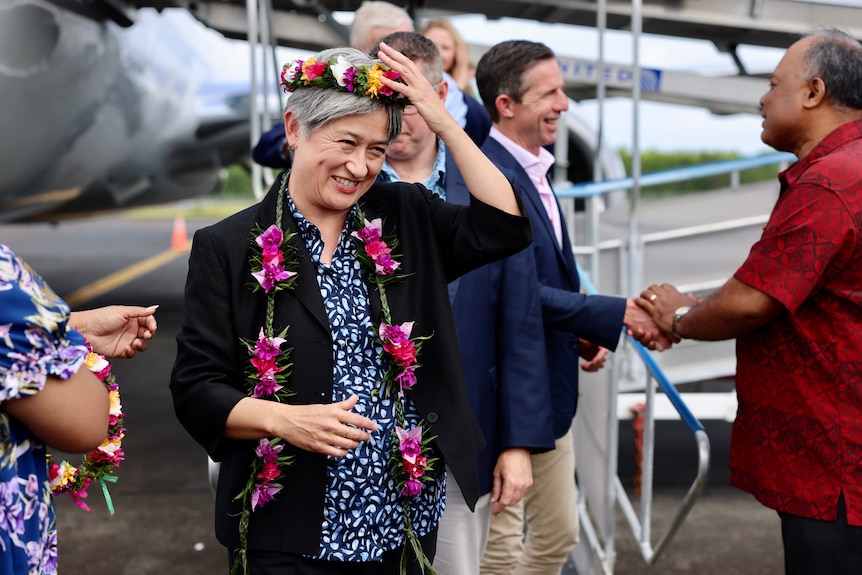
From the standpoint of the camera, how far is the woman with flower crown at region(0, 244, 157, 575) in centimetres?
135

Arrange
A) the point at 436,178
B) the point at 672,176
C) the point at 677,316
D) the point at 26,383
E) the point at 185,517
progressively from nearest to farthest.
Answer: the point at 26,383 < the point at 436,178 < the point at 677,316 < the point at 672,176 < the point at 185,517

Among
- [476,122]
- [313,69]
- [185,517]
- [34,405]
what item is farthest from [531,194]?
[185,517]

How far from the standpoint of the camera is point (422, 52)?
265 centimetres

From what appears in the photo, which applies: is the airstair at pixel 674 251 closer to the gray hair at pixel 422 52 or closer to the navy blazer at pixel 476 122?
the navy blazer at pixel 476 122

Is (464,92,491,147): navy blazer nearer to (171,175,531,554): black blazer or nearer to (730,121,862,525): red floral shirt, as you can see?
(730,121,862,525): red floral shirt

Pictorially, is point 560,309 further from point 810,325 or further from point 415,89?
point 415,89

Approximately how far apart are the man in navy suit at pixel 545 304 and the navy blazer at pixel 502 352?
0.80ft

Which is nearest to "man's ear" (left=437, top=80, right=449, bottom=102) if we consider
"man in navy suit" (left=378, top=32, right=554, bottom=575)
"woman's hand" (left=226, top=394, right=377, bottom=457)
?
"man in navy suit" (left=378, top=32, right=554, bottom=575)

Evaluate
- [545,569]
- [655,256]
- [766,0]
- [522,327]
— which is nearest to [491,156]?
[522,327]

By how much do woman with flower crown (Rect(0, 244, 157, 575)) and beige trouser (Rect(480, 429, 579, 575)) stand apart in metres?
1.56

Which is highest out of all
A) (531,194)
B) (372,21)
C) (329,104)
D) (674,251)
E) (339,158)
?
(372,21)

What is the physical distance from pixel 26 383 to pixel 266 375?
483 millimetres

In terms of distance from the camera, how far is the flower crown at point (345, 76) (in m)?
1.76

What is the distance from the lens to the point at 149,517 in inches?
187
